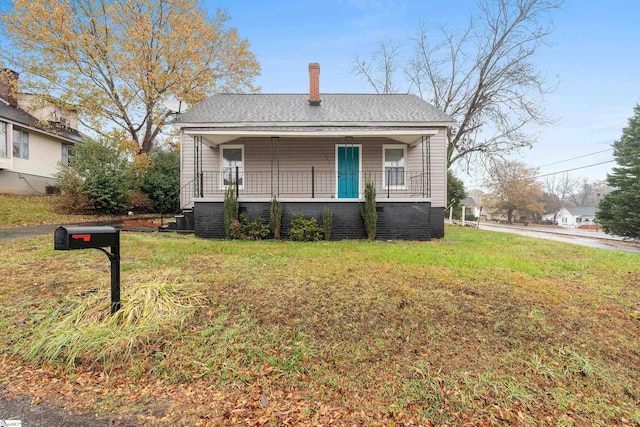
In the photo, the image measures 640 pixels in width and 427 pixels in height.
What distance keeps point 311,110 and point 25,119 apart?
17424 mm

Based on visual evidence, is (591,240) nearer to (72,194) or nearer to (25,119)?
(72,194)

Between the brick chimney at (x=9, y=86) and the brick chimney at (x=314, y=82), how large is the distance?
1647 centimetres

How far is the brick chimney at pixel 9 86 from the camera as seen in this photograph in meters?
15.9

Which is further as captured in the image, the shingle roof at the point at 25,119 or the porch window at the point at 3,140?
the shingle roof at the point at 25,119

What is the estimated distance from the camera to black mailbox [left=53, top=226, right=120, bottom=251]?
7.91 feet

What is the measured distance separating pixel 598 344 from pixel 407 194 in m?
7.75

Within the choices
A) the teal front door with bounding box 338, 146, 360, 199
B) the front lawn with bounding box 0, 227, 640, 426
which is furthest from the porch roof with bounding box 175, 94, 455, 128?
the front lawn with bounding box 0, 227, 640, 426

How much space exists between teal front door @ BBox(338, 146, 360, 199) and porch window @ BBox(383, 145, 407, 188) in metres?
1.02

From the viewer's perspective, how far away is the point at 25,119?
1669 cm

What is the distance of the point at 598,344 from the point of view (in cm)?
282

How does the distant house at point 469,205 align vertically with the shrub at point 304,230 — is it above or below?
above

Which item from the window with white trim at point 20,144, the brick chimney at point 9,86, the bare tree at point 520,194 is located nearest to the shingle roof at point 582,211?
the bare tree at point 520,194

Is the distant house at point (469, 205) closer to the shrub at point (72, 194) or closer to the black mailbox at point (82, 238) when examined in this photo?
the shrub at point (72, 194)

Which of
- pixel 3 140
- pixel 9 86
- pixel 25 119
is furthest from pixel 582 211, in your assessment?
pixel 9 86
